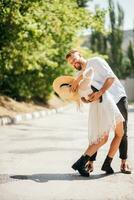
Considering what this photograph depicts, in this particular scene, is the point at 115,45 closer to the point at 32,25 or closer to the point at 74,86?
the point at 32,25

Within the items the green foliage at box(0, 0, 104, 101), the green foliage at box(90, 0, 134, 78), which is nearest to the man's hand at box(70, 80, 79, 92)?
the green foliage at box(0, 0, 104, 101)

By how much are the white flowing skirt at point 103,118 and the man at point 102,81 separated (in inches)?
5.7

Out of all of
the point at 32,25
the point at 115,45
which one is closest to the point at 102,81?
the point at 32,25

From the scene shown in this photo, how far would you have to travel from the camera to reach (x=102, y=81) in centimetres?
748

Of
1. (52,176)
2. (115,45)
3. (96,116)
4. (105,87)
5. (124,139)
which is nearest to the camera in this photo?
(105,87)

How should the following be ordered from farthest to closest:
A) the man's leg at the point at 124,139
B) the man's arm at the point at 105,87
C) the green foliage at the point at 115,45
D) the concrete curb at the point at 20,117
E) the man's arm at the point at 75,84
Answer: the green foliage at the point at 115,45 → the concrete curb at the point at 20,117 → the man's leg at the point at 124,139 → the man's arm at the point at 75,84 → the man's arm at the point at 105,87

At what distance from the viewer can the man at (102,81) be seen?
7391mm

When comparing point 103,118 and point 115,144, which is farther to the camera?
point 115,144

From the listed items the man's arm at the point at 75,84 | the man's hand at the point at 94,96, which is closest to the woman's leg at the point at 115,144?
the man's hand at the point at 94,96

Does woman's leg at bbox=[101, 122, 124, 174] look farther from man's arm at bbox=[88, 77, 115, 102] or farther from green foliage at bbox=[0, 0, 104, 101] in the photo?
green foliage at bbox=[0, 0, 104, 101]

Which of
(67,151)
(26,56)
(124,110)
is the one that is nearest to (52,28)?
(26,56)

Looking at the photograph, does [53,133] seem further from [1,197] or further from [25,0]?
[1,197]

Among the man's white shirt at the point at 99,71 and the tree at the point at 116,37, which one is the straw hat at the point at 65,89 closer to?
the man's white shirt at the point at 99,71

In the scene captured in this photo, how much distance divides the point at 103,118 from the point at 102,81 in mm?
476
